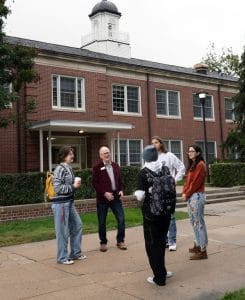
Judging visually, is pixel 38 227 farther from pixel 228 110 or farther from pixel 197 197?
pixel 228 110

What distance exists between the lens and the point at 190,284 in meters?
5.91

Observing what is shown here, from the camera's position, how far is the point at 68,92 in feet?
72.6

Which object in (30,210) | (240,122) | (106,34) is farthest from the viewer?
(106,34)

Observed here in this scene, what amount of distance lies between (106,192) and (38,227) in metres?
3.78

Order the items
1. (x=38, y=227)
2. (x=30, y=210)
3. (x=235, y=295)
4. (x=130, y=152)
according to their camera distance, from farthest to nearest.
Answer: (x=130, y=152) < (x=30, y=210) < (x=38, y=227) < (x=235, y=295)

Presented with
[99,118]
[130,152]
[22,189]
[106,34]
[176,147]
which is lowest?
[22,189]

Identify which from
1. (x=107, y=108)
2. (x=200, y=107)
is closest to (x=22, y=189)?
(x=107, y=108)

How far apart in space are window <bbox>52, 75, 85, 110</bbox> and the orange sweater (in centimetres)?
1492

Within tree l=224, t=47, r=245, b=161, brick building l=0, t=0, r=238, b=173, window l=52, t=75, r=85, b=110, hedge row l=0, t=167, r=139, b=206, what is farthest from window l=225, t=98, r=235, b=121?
hedge row l=0, t=167, r=139, b=206

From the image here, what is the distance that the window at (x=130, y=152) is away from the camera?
24320mm

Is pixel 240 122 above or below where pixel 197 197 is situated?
above

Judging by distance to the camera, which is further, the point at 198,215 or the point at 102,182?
the point at 102,182

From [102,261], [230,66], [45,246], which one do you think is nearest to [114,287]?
[102,261]

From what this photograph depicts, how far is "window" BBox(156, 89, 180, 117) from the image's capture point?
26.4 metres
